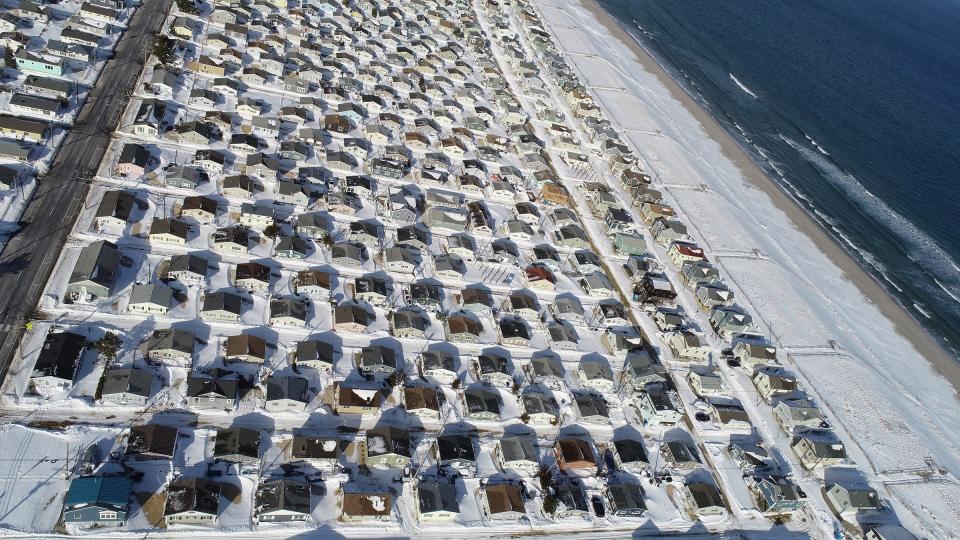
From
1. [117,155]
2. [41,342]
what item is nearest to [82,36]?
[117,155]

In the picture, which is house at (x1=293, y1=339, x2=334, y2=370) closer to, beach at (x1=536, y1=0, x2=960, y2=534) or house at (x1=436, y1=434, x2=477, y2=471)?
house at (x1=436, y1=434, x2=477, y2=471)

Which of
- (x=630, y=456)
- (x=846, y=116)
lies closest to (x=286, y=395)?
(x=630, y=456)

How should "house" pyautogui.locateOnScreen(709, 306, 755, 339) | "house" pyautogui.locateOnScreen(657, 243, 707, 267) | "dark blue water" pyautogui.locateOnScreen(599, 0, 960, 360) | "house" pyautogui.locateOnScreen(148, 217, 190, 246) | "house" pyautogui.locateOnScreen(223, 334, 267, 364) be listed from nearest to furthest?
Answer: "house" pyautogui.locateOnScreen(223, 334, 267, 364) < "house" pyautogui.locateOnScreen(148, 217, 190, 246) < "house" pyautogui.locateOnScreen(709, 306, 755, 339) < "house" pyautogui.locateOnScreen(657, 243, 707, 267) < "dark blue water" pyautogui.locateOnScreen(599, 0, 960, 360)

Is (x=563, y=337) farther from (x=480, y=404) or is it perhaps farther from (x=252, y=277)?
(x=252, y=277)

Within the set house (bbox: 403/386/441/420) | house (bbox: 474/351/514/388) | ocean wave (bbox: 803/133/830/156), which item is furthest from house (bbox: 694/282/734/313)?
ocean wave (bbox: 803/133/830/156)

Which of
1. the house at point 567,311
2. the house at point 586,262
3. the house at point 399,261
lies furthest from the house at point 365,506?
the house at point 586,262

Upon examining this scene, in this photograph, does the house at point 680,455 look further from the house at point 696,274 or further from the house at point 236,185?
the house at point 236,185
